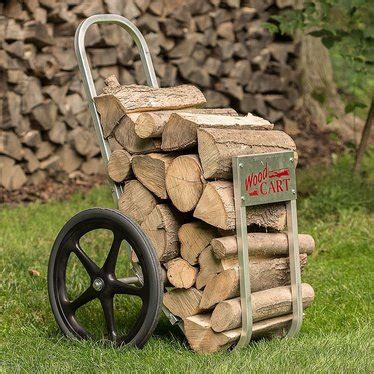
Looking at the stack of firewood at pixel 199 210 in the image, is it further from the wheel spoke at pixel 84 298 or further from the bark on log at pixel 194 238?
the wheel spoke at pixel 84 298

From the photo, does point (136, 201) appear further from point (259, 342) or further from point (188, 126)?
point (259, 342)

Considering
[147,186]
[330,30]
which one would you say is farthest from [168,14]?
[147,186]

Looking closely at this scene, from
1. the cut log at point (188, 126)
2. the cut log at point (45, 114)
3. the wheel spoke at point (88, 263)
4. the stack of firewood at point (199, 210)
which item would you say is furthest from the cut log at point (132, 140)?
the cut log at point (45, 114)

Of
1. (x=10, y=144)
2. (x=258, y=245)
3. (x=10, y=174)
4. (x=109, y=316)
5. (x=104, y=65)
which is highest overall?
(x=258, y=245)

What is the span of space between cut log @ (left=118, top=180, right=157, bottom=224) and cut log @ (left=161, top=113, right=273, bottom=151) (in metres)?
0.22

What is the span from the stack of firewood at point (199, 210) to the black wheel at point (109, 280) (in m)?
0.16

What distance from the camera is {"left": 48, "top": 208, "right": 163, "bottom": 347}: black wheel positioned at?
3.85 m

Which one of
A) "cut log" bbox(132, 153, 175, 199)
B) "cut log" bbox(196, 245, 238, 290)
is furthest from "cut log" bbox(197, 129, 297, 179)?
"cut log" bbox(196, 245, 238, 290)

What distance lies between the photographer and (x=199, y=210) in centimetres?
386

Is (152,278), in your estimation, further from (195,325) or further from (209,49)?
(209,49)

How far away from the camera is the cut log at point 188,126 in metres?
3.89

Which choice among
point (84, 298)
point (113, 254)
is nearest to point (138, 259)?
point (113, 254)

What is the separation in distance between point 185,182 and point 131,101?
0.48 m

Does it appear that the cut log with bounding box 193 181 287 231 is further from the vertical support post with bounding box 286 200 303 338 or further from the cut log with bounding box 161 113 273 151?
the vertical support post with bounding box 286 200 303 338
